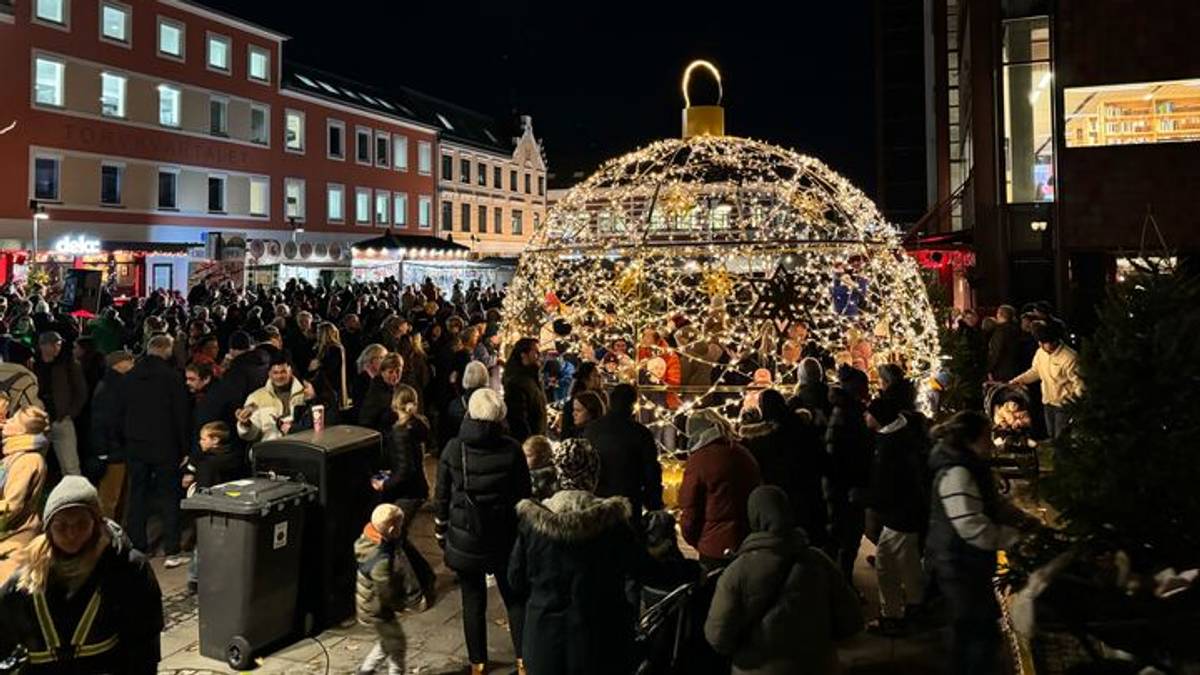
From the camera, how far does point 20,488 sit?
5371 millimetres

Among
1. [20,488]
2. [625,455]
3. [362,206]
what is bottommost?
[20,488]

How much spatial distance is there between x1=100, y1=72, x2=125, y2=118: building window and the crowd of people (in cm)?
2438

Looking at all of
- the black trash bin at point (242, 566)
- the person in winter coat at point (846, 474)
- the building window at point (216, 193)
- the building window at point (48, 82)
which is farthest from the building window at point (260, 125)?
the person in winter coat at point (846, 474)

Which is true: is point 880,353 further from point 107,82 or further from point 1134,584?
point 107,82

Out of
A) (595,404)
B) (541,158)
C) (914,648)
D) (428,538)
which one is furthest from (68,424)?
(541,158)

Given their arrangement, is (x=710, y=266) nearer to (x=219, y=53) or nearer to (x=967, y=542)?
(x=967, y=542)

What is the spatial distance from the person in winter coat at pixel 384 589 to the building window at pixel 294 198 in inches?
1417

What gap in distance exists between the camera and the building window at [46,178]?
28.5 meters

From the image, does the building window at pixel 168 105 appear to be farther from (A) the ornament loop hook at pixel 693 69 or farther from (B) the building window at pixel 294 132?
(A) the ornament loop hook at pixel 693 69

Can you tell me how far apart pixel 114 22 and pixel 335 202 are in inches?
496

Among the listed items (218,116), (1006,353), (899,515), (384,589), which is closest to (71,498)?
(384,589)

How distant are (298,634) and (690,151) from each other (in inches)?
207

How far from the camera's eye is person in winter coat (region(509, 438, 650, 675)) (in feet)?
13.1

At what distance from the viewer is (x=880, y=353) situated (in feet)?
29.0
